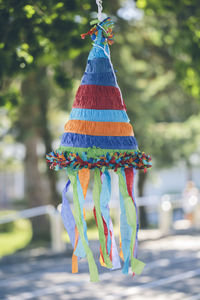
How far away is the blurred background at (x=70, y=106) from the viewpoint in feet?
21.4

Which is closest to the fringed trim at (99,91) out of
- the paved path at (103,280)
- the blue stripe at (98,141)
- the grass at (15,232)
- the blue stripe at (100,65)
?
the blue stripe at (100,65)

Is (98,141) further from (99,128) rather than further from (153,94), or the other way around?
(153,94)

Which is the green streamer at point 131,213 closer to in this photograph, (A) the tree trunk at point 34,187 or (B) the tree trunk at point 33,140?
(B) the tree trunk at point 33,140

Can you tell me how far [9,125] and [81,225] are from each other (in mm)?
12547

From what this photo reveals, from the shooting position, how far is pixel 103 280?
7.72 meters

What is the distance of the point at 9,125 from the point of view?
15141 mm

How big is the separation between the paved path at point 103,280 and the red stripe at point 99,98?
4272 mm

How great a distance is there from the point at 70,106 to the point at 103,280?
7.19 meters

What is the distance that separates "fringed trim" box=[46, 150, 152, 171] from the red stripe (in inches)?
13.5

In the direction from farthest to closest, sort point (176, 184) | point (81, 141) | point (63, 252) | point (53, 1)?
point (176, 184)
point (63, 252)
point (53, 1)
point (81, 141)

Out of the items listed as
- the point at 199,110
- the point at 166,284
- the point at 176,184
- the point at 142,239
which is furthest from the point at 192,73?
the point at 176,184

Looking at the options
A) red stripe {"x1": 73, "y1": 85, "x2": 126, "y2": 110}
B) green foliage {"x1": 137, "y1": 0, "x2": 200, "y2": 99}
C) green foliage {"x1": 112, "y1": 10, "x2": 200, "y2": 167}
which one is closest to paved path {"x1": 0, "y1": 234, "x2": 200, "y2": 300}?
green foliage {"x1": 137, "y1": 0, "x2": 200, "y2": 99}

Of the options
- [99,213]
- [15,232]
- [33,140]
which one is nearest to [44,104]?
[33,140]

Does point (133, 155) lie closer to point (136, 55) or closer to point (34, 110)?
point (34, 110)
